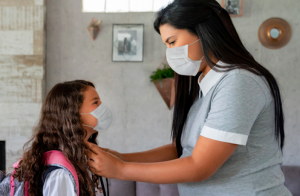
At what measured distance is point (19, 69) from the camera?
2.87 m

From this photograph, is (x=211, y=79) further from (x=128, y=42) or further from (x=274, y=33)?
(x=274, y=33)

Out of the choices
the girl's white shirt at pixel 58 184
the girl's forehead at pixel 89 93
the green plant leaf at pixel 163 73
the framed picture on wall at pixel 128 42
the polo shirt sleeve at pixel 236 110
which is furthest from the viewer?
the framed picture on wall at pixel 128 42

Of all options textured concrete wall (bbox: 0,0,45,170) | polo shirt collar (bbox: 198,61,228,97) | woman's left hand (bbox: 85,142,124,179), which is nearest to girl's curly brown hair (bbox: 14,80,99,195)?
woman's left hand (bbox: 85,142,124,179)

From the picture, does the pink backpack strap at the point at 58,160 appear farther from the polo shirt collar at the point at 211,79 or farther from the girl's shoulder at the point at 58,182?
the polo shirt collar at the point at 211,79

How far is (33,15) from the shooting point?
2852 mm

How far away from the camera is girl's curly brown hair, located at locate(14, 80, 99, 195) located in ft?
3.76

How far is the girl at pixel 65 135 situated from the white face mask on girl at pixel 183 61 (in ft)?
1.64

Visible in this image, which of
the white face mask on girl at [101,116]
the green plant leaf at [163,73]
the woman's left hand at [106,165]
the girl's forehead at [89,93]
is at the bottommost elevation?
the woman's left hand at [106,165]

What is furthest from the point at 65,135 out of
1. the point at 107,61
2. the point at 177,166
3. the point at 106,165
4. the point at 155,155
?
the point at 107,61

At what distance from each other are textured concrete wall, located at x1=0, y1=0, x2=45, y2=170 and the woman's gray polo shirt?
235cm

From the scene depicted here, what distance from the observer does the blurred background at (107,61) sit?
2.83 meters

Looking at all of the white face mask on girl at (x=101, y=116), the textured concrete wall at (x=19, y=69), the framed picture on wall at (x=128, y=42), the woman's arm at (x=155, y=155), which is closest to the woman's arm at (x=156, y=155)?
the woman's arm at (x=155, y=155)

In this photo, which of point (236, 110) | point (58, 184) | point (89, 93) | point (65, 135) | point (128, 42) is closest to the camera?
point (236, 110)

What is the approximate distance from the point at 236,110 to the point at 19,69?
271 cm
